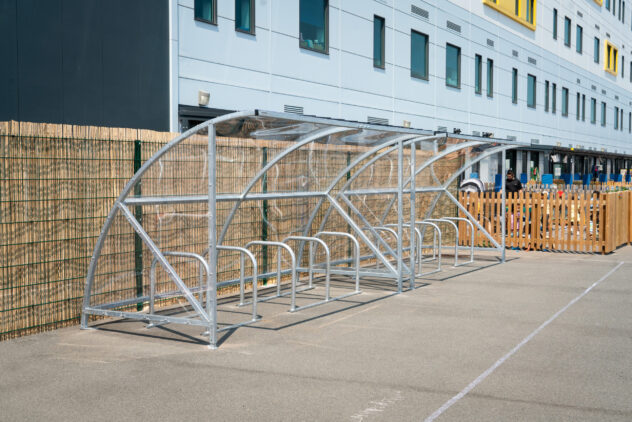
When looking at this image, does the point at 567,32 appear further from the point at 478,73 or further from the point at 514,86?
the point at 478,73

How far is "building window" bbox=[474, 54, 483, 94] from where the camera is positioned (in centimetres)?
2551

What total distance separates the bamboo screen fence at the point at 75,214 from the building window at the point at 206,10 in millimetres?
4043

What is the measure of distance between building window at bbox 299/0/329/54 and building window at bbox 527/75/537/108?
16.6 metres

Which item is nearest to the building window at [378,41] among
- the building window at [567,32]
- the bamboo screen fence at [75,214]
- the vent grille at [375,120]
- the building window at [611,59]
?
the vent grille at [375,120]

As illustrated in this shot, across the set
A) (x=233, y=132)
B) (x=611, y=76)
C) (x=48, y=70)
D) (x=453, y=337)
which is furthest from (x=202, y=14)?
(x=611, y=76)

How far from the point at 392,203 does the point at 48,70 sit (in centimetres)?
598

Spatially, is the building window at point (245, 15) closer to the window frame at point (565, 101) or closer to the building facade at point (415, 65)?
the building facade at point (415, 65)

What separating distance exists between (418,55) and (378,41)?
2.72 meters

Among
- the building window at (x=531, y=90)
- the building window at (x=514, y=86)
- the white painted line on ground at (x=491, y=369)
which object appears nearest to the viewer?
the white painted line on ground at (x=491, y=369)

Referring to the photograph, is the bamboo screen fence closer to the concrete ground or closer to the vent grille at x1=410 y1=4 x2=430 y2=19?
the concrete ground

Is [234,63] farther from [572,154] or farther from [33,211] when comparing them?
[572,154]

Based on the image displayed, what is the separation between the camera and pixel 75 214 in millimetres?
7906

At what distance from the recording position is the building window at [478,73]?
25.5m

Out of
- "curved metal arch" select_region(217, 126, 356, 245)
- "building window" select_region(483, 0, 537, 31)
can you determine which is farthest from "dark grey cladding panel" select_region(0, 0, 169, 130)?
"building window" select_region(483, 0, 537, 31)
